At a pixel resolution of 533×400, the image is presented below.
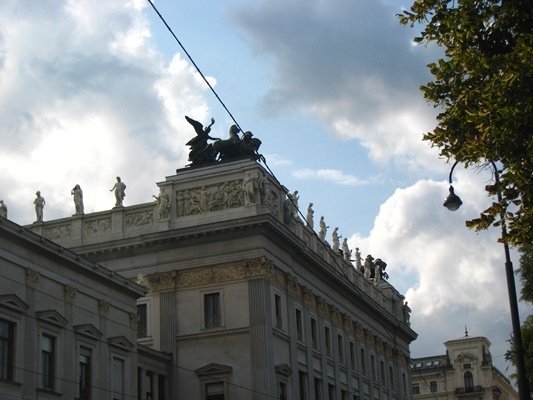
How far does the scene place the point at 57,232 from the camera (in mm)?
57625

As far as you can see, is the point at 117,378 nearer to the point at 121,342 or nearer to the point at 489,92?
the point at 121,342

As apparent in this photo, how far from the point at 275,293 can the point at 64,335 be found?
704 inches

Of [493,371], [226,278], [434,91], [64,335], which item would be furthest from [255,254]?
[493,371]

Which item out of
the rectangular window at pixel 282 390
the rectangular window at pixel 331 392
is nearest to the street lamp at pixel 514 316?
the rectangular window at pixel 282 390

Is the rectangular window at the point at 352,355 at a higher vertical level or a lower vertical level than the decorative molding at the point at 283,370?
higher

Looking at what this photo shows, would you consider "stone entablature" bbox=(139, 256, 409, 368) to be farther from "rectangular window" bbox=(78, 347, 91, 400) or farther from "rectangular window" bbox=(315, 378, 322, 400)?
"rectangular window" bbox=(78, 347, 91, 400)

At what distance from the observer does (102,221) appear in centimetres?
5694

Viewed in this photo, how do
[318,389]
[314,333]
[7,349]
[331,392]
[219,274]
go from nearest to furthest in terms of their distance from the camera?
1. [7,349]
2. [219,274]
3. [318,389]
4. [314,333]
5. [331,392]

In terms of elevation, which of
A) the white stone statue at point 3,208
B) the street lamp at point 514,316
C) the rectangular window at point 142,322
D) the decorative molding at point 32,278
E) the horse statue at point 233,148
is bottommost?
the street lamp at point 514,316

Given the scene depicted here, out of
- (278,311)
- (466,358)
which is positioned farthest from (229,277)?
(466,358)

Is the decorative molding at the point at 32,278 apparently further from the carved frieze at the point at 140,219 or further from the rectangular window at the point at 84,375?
the carved frieze at the point at 140,219

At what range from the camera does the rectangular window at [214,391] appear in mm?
52312

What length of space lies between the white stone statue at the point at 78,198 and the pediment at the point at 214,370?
12.0 metres

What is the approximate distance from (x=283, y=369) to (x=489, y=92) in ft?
106
